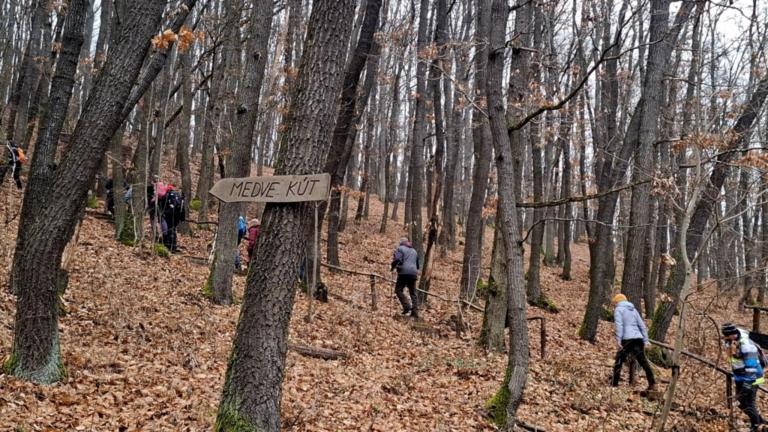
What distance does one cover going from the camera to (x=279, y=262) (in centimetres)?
396

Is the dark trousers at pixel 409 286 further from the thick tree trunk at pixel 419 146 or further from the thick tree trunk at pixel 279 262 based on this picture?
the thick tree trunk at pixel 279 262

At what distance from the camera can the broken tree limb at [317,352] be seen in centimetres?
800

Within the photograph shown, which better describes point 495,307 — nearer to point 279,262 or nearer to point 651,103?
point 651,103

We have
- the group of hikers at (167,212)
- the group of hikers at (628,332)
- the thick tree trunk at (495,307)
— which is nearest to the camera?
the group of hikers at (628,332)

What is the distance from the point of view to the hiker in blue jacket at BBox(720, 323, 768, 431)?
8016 millimetres

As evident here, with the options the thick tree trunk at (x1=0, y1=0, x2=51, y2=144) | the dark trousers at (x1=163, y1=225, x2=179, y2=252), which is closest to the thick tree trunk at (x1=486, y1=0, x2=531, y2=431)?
the dark trousers at (x1=163, y1=225, x2=179, y2=252)

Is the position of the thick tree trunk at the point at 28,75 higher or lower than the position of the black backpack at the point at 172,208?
higher

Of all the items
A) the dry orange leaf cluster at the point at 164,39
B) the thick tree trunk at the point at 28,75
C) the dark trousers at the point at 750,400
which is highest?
the thick tree trunk at the point at 28,75

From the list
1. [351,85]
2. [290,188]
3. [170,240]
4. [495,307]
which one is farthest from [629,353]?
[170,240]

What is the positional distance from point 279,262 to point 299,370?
3.68m

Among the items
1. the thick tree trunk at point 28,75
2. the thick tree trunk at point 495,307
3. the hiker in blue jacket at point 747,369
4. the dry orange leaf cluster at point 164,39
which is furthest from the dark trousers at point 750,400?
the thick tree trunk at point 28,75

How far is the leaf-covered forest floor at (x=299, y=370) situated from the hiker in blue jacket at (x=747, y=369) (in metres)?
0.49

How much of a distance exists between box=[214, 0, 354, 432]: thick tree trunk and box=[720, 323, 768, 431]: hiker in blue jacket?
755 centimetres

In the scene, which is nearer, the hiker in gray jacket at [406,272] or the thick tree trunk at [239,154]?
the thick tree trunk at [239,154]
